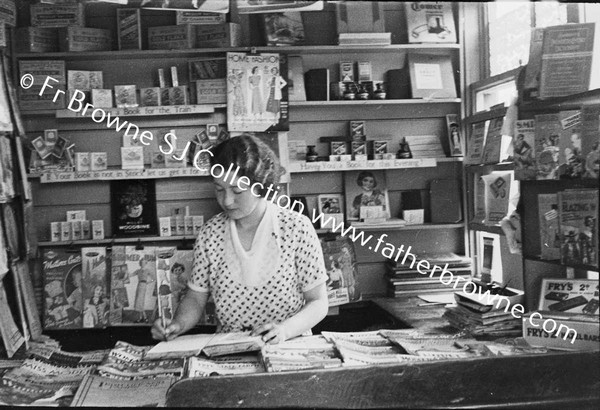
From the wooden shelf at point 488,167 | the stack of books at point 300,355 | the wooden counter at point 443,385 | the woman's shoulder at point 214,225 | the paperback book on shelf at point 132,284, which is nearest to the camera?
the wooden counter at point 443,385

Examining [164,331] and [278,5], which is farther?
[164,331]

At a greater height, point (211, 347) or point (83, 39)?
point (83, 39)

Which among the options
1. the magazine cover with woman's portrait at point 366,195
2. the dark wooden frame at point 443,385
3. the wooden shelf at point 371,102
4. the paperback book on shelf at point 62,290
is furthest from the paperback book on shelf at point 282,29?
the dark wooden frame at point 443,385

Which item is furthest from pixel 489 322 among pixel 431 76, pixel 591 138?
pixel 431 76

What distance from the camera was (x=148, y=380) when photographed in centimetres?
157

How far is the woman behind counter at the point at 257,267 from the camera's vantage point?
219 cm

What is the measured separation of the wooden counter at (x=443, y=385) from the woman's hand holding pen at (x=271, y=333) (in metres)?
0.45

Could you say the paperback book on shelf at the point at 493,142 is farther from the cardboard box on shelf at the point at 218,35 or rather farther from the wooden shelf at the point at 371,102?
the cardboard box on shelf at the point at 218,35

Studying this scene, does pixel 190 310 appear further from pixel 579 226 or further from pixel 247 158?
pixel 579 226

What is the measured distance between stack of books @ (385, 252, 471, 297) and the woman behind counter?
3.89ft

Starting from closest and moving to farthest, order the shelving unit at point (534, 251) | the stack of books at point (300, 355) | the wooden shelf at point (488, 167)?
the stack of books at point (300, 355)
the shelving unit at point (534, 251)
the wooden shelf at point (488, 167)

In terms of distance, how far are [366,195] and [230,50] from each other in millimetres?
1166

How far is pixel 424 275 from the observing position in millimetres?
3293

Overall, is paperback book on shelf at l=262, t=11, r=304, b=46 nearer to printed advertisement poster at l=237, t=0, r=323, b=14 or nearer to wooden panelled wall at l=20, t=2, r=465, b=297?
wooden panelled wall at l=20, t=2, r=465, b=297
